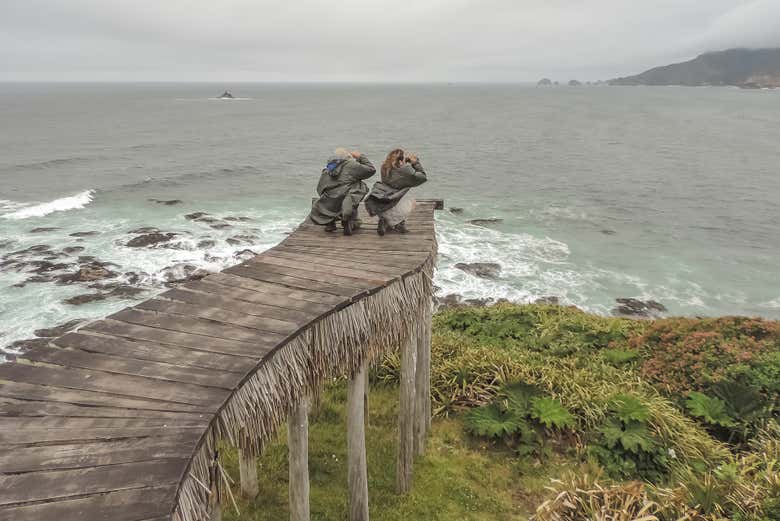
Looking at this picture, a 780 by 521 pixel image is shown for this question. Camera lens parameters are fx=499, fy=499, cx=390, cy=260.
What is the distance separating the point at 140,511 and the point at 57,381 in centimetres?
211

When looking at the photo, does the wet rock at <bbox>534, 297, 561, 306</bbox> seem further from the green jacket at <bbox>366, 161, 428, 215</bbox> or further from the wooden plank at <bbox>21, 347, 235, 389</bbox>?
the wooden plank at <bbox>21, 347, 235, 389</bbox>

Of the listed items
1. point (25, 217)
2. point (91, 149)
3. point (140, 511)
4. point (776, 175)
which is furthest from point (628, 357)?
point (91, 149)

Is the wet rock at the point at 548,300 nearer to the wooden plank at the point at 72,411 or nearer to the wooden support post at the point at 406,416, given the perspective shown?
the wooden support post at the point at 406,416

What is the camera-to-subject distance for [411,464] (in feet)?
28.8

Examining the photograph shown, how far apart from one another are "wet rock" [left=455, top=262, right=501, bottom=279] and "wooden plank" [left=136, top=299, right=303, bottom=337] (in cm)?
2087

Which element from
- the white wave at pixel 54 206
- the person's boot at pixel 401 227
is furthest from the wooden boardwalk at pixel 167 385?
the white wave at pixel 54 206

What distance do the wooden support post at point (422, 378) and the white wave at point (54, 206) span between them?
34125 millimetres

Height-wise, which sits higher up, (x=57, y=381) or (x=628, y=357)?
(x=57, y=381)

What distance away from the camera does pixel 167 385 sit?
4.83 m

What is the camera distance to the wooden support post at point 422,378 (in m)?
8.91

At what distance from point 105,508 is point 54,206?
129 feet

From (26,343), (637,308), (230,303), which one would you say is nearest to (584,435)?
(230,303)

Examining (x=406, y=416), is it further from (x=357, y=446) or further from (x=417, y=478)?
(x=417, y=478)

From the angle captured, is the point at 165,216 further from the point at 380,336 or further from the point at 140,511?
the point at 140,511
